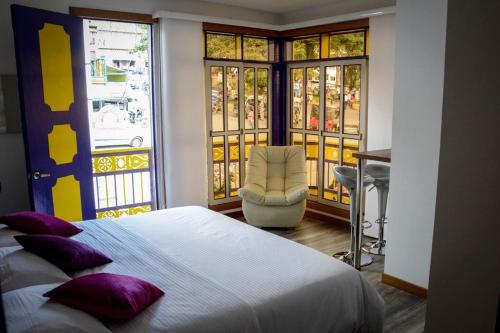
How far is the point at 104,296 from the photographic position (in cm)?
187

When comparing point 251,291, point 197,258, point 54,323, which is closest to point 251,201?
point 197,258

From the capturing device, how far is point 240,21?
554 centimetres

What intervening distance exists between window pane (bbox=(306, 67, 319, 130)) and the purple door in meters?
2.90

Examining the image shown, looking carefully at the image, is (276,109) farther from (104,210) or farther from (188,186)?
(104,210)

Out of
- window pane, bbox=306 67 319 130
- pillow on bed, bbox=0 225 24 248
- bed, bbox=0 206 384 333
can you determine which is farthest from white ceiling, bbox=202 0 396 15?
pillow on bed, bbox=0 225 24 248

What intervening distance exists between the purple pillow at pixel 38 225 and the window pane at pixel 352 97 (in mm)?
3502

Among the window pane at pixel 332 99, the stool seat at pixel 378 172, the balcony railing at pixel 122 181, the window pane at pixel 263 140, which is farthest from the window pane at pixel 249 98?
the stool seat at pixel 378 172

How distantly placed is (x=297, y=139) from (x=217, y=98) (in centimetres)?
129

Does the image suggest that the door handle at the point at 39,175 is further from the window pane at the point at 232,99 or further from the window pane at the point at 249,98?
the window pane at the point at 249,98

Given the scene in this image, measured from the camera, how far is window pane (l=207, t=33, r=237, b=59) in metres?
5.51

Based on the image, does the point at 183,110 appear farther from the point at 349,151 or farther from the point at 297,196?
the point at 349,151

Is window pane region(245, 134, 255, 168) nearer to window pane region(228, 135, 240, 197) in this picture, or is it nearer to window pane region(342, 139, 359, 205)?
window pane region(228, 135, 240, 197)

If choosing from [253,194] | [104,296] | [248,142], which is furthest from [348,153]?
[104,296]

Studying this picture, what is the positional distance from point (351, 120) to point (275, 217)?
1.52 m
